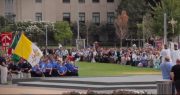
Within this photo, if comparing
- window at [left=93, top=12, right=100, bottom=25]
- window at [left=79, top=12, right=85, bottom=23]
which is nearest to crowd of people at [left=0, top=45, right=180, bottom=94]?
window at [left=79, top=12, right=85, bottom=23]

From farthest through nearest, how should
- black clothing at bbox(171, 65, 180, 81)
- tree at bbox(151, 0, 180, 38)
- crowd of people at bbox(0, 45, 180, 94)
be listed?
tree at bbox(151, 0, 180, 38)
crowd of people at bbox(0, 45, 180, 94)
black clothing at bbox(171, 65, 180, 81)

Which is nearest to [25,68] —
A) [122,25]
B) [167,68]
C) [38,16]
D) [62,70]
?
[62,70]

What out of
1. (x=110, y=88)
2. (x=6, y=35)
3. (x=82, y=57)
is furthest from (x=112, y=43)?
(x=110, y=88)

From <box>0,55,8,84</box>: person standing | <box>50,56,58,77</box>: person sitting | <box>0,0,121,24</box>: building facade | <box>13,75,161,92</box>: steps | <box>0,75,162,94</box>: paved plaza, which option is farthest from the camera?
<box>0,0,121,24</box>: building facade

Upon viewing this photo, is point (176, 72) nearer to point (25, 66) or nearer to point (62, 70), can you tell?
point (25, 66)

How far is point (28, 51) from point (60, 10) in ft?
215

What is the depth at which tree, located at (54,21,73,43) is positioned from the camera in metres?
94.9

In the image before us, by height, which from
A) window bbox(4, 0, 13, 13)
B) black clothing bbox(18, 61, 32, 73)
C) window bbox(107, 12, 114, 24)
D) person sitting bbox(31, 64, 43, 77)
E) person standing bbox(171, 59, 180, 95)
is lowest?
person sitting bbox(31, 64, 43, 77)

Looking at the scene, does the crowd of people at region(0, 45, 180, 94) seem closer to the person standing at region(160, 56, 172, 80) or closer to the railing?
the person standing at region(160, 56, 172, 80)

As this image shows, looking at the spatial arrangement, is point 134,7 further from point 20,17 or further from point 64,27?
point 20,17

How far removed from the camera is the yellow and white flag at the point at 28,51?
39.4 meters

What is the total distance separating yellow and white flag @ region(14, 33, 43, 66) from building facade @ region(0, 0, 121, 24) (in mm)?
61900

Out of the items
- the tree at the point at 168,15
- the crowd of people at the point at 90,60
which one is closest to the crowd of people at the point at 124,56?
the crowd of people at the point at 90,60

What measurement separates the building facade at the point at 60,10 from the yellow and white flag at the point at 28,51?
6190 cm
